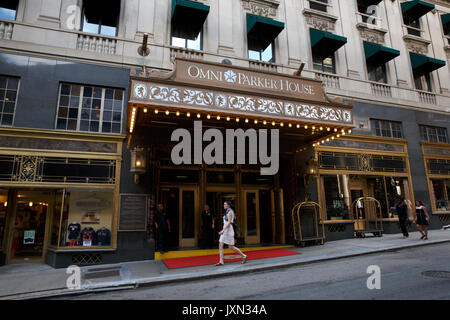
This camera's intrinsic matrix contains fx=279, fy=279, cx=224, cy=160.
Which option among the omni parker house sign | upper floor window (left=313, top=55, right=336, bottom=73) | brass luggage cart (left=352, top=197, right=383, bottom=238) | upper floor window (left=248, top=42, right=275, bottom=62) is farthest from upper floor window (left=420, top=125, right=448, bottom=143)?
upper floor window (left=248, top=42, right=275, bottom=62)

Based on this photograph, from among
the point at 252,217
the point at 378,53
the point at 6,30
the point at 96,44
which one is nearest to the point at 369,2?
the point at 378,53

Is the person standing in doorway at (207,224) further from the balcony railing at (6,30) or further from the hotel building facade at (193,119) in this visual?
the balcony railing at (6,30)

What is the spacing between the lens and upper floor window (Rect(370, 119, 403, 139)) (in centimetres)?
1375

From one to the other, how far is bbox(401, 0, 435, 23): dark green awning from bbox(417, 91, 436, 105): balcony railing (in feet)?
15.6

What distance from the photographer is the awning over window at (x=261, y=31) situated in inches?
480

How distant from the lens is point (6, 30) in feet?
31.2

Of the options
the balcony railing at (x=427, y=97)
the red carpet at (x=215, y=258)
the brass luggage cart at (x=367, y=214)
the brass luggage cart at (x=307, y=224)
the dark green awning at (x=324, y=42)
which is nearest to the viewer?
the red carpet at (x=215, y=258)

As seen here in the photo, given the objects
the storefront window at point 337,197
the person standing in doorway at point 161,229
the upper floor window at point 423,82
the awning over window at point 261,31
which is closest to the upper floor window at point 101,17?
the awning over window at point 261,31

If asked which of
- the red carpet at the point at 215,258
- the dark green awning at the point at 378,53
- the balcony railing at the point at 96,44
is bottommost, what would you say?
the red carpet at the point at 215,258

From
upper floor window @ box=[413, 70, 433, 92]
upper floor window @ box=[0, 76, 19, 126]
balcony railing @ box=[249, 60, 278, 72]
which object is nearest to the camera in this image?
upper floor window @ box=[0, 76, 19, 126]

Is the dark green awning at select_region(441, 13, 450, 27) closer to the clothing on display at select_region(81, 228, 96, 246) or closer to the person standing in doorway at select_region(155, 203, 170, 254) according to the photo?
the person standing in doorway at select_region(155, 203, 170, 254)

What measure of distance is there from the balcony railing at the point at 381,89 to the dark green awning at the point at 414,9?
17.8 ft

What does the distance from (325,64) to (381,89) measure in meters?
3.31
